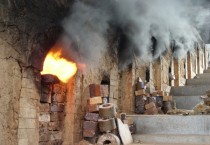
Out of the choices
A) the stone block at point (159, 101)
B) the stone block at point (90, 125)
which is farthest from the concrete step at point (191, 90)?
the stone block at point (90, 125)

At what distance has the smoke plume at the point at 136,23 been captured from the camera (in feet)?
20.0

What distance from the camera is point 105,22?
22.7 feet

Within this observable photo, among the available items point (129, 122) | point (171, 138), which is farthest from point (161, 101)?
point (171, 138)

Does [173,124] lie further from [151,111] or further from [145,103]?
[145,103]

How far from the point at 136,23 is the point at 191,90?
430 centimetres

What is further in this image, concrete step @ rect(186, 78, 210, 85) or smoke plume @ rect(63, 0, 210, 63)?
concrete step @ rect(186, 78, 210, 85)

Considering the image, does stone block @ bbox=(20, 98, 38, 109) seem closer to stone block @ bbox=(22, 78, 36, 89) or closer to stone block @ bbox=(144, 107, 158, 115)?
stone block @ bbox=(22, 78, 36, 89)

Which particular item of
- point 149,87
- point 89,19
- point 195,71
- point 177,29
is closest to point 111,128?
point 89,19

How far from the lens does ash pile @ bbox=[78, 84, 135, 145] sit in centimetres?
574

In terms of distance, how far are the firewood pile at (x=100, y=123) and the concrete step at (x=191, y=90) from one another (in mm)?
5845

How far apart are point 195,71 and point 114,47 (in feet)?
32.0

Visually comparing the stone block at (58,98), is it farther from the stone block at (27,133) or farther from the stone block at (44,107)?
the stone block at (27,133)

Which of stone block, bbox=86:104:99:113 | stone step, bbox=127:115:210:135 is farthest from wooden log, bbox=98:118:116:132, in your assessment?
stone step, bbox=127:115:210:135

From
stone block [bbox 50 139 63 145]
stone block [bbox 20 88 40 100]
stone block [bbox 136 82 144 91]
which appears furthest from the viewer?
stone block [bbox 136 82 144 91]
